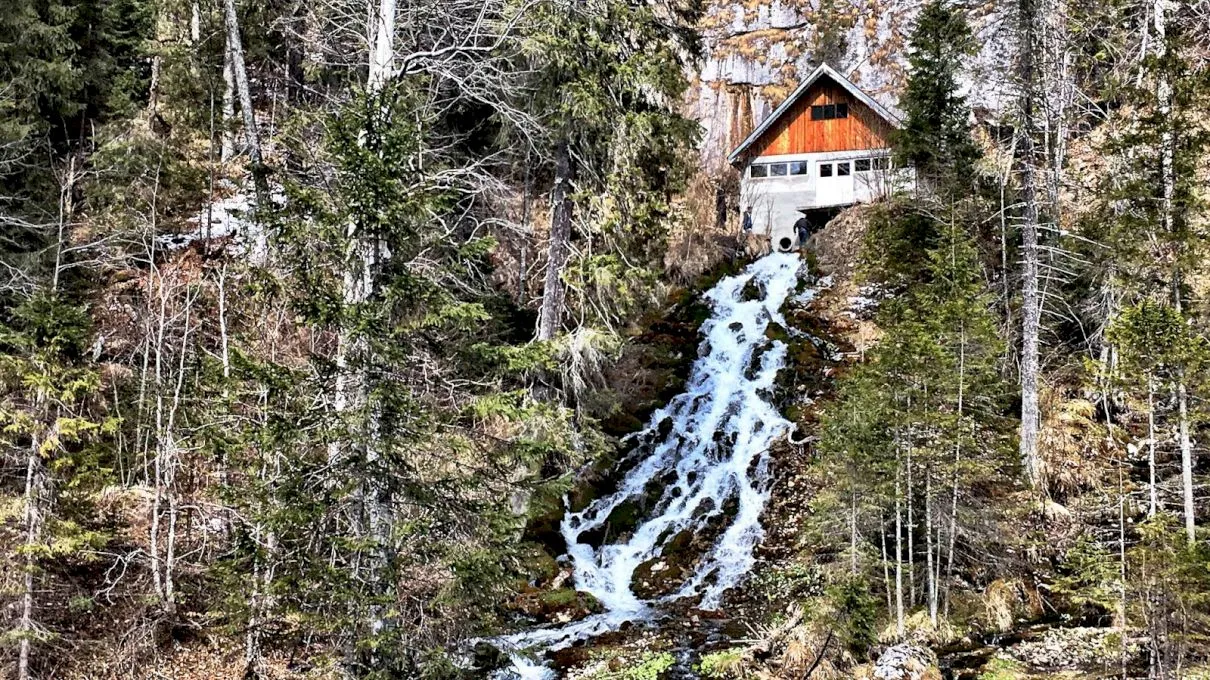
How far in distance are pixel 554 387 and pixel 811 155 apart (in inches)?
831

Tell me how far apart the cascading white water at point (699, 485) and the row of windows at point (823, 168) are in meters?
9.62

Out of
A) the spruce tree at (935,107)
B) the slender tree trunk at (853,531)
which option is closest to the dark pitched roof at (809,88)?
the spruce tree at (935,107)

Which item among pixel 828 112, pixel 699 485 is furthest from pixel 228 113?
pixel 828 112

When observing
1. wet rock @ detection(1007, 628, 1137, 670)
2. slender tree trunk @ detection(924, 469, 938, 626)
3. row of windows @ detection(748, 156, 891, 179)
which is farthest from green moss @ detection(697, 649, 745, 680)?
row of windows @ detection(748, 156, 891, 179)

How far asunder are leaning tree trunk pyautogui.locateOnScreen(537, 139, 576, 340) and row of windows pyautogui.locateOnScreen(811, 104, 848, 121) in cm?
1966

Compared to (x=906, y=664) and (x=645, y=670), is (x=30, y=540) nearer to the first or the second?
(x=645, y=670)

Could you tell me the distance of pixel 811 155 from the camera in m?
31.8

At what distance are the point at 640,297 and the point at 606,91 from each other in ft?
14.5

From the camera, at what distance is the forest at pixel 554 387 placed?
7262 millimetres

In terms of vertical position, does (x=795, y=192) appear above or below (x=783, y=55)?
below

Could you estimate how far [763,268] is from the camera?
29359 mm

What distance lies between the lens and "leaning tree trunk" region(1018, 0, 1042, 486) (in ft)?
50.1

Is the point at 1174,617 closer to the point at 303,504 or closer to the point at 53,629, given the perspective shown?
the point at 303,504

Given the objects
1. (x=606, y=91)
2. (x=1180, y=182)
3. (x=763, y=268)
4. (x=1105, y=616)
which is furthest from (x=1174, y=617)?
(x=763, y=268)
